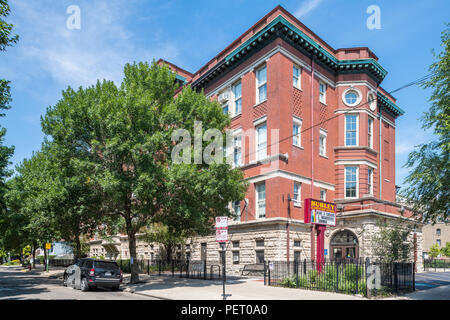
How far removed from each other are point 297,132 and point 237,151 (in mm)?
5139

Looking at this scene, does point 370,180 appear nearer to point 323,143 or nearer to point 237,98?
point 323,143

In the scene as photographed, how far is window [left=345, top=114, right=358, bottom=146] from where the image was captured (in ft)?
101

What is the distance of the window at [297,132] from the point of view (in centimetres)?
2727

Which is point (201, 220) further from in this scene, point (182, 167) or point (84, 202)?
point (84, 202)

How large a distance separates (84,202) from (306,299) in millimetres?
12779

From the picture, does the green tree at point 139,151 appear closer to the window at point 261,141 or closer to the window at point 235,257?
the window at point 261,141

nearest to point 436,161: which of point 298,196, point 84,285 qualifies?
point 298,196

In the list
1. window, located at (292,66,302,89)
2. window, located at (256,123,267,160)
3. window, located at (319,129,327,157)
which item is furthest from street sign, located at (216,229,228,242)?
window, located at (319,129,327,157)

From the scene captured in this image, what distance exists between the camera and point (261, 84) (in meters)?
28.2

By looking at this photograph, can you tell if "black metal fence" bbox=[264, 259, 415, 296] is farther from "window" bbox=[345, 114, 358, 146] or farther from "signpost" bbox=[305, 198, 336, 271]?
"window" bbox=[345, 114, 358, 146]

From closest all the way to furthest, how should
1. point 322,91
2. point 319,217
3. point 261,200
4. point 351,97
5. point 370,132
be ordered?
point 319,217 < point 261,200 < point 322,91 < point 351,97 < point 370,132

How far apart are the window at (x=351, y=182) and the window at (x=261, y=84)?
9256mm

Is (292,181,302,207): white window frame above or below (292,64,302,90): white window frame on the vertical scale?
below

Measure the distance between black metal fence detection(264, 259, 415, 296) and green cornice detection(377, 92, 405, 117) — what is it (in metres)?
19.2
